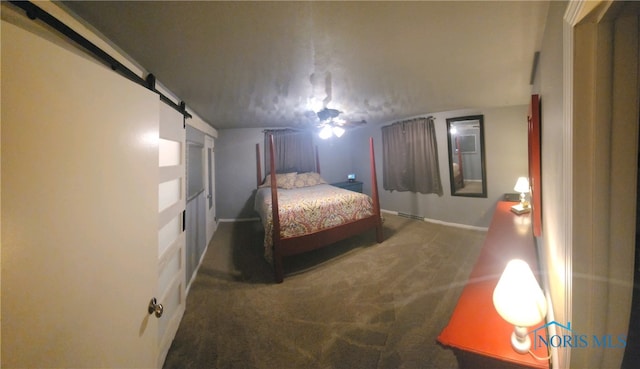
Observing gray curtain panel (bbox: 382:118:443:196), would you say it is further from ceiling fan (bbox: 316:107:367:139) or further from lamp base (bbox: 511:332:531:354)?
lamp base (bbox: 511:332:531:354)

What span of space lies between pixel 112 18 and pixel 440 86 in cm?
260

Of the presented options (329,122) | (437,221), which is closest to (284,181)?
(329,122)

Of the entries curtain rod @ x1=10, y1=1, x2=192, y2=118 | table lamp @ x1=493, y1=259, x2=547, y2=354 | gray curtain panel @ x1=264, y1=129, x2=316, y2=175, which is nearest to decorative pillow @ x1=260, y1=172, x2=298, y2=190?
gray curtain panel @ x1=264, y1=129, x2=316, y2=175

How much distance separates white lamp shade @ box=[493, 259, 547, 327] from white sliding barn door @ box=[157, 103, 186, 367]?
5.69 ft

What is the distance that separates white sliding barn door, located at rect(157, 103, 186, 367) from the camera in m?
1.32

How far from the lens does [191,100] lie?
2.30 metres

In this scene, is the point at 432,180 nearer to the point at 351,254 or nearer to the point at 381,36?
the point at 351,254

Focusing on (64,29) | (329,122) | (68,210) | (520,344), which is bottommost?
(520,344)

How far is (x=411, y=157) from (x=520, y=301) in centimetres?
361

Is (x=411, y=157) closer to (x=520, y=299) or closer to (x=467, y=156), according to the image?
(x=467, y=156)

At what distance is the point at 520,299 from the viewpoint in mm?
759

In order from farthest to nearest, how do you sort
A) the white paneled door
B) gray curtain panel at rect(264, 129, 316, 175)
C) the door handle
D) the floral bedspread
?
gray curtain panel at rect(264, 129, 316, 175) → the white paneled door → the floral bedspread → the door handle

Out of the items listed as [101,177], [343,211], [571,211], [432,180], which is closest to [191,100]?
[101,177]

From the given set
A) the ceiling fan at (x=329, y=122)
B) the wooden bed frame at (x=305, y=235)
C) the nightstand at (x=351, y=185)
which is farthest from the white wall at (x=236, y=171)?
the wooden bed frame at (x=305, y=235)
